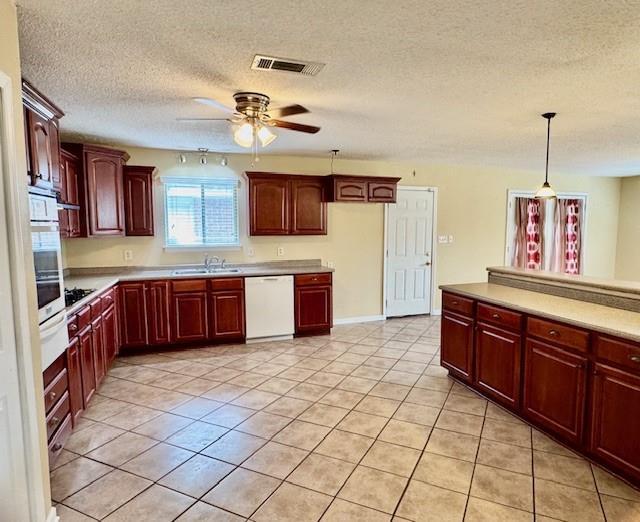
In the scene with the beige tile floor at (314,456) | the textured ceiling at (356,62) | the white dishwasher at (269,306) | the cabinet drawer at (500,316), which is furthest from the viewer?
the white dishwasher at (269,306)

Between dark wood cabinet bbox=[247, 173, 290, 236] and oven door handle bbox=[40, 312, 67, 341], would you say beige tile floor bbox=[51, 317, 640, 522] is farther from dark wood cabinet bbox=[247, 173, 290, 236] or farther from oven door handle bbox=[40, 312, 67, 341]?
dark wood cabinet bbox=[247, 173, 290, 236]

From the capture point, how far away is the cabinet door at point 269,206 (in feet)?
16.2

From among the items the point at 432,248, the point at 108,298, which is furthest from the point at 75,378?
the point at 432,248

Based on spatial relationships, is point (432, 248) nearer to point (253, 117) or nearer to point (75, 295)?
point (253, 117)

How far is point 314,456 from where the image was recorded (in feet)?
8.09

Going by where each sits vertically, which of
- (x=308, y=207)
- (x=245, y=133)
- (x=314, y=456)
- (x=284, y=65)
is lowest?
(x=314, y=456)

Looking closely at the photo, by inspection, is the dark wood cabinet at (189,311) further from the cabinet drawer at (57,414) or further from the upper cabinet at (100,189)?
the cabinet drawer at (57,414)

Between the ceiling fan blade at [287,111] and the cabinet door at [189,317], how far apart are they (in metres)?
2.55

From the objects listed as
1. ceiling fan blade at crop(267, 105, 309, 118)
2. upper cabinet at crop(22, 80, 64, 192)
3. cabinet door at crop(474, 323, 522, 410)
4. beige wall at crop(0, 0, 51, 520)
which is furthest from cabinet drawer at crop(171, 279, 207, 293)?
cabinet door at crop(474, 323, 522, 410)

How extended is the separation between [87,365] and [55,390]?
28.4 inches

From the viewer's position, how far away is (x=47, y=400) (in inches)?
87.1

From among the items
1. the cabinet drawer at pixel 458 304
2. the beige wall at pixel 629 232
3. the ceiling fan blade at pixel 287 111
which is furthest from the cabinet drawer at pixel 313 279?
the beige wall at pixel 629 232

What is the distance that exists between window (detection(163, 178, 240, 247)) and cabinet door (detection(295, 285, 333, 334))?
3.71 feet

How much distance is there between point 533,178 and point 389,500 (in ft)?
20.3
